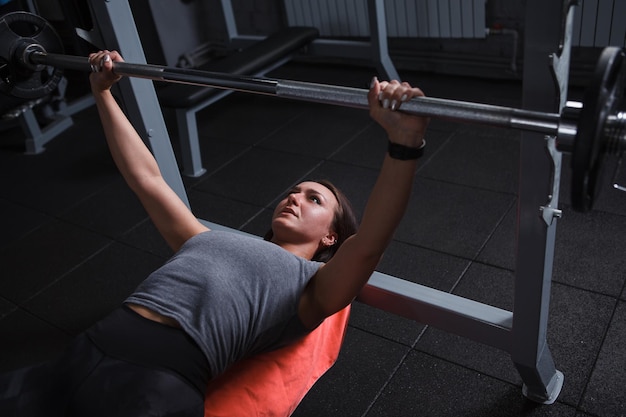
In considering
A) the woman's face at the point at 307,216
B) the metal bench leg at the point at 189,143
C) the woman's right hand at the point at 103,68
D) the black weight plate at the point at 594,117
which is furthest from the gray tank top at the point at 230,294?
the metal bench leg at the point at 189,143

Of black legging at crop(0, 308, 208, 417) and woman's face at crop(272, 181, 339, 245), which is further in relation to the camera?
woman's face at crop(272, 181, 339, 245)

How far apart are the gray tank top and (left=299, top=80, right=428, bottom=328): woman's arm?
0.24ft

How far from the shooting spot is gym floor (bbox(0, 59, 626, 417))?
5.63 feet

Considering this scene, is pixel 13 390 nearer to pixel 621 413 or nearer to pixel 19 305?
pixel 19 305

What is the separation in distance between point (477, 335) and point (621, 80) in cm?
81

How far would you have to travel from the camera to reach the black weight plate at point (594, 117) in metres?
0.88

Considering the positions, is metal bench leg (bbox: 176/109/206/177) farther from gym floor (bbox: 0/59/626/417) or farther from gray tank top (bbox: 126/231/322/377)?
gray tank top (bbox: 126/231/322/377)

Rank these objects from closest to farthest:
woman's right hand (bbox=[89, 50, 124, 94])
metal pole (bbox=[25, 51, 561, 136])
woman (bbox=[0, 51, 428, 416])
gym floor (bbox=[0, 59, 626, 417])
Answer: metal pole (bbox=[25, 51, 561, 136]) < woman (bbox=[0, 51, 428, 416]) < woman's right hand (bbox=[89, 50, 124, 94]) < gym floor (bbox=[0, 59, 626, 417])

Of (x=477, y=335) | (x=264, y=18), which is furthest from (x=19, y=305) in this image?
(x=264, y=18)

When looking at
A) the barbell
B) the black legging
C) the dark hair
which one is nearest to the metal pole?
the barbell

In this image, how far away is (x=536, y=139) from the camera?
120 cm

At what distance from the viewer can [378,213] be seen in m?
1.19

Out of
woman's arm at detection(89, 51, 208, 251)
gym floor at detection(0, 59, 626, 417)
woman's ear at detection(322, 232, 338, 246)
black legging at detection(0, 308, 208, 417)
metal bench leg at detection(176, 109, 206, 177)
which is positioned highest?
woman's arm at detection(89, 51, 208, 251)

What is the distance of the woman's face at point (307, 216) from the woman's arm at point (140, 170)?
0.22 meters
